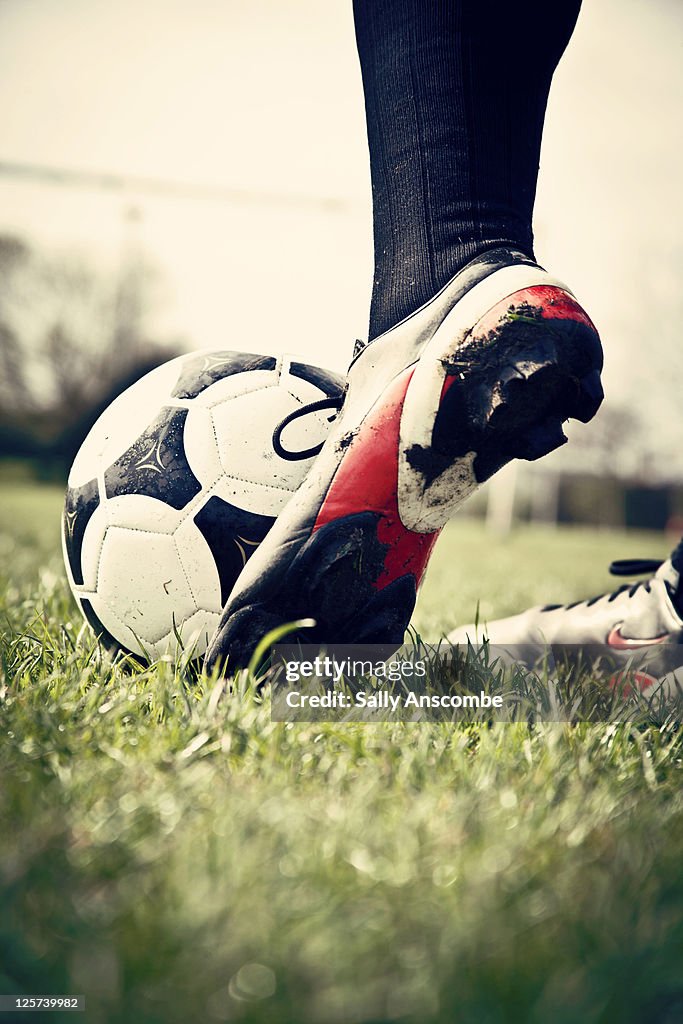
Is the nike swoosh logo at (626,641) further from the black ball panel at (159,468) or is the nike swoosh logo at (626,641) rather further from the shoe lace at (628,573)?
the black ball panel at (159,468)

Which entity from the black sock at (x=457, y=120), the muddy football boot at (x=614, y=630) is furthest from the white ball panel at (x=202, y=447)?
the muddy football boot at (x=614, y=630)

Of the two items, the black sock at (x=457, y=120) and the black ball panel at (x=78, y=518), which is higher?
the black sock at (x=457, y=120)

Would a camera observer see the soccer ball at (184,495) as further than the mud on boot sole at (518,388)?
Yes

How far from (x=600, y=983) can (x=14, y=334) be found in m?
11.8

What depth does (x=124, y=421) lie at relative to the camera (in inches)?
53.7

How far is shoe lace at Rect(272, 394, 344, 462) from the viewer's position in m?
1.30

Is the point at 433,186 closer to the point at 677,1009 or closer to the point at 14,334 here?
the point at 677,1009

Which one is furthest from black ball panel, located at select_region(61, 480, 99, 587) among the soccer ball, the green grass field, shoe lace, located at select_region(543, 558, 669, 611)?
shoe lace, located at select_region(543, 558, 669, 611)

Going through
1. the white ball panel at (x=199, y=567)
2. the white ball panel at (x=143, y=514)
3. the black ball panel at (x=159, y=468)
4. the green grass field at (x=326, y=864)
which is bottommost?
the green grass field at (x=326, y=864)

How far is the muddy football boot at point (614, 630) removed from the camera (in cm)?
150

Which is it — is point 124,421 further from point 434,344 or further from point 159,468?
point 434,344

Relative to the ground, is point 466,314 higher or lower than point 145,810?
higher

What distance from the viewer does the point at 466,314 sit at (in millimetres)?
1129

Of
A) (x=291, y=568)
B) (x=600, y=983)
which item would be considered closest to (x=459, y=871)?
(x=600, y=983)
